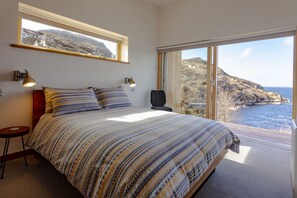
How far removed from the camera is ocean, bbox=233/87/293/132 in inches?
115

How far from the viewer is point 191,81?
395 cm

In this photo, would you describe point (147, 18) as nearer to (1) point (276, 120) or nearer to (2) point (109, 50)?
(2) point (109, 50)

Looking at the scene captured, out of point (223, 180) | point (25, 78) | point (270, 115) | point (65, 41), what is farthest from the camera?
point (270, 115)

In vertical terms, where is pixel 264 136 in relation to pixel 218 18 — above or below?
below

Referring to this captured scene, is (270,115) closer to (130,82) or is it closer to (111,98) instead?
(130,82)

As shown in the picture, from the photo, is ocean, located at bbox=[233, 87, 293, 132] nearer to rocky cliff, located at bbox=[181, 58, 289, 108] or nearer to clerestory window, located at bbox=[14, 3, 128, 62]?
rocky cliff, located at bbox=[181, 58, 289, 108]

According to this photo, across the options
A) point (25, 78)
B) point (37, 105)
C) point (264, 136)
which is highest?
point (25, 78)

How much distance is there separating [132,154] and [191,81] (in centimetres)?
318

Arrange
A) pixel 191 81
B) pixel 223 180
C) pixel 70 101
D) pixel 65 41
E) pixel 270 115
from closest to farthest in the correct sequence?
pixel 223 180 < pixel 70 101 < pixel 65 41 < pixel 270 115 < pixel 191 81

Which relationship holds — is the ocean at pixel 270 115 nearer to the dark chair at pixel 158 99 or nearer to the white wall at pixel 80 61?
the dark chair at pixel 158 99

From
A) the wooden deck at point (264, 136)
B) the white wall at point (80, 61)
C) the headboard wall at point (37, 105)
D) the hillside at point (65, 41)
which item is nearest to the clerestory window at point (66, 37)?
the hillside at point (65, 41)

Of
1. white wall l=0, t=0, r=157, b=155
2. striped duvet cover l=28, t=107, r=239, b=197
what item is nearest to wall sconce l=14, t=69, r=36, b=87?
white wall l=0, t=0, r=157, b=155

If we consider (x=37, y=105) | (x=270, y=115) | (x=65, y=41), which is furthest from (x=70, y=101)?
(x=270, y=115)

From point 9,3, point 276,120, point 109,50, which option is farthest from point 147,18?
point 276,120
